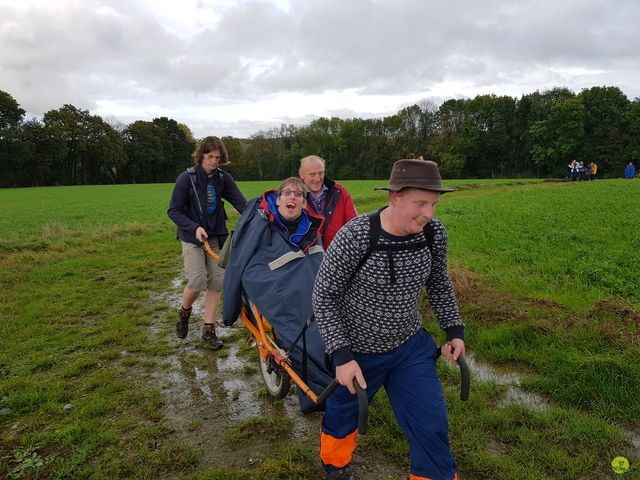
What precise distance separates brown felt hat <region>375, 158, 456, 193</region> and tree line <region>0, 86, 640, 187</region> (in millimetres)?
52557

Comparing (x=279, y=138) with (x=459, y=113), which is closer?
(x=459, y=113)

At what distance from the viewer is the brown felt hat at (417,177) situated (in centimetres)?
218

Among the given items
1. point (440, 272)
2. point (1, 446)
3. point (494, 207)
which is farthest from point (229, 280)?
point (494, 207)

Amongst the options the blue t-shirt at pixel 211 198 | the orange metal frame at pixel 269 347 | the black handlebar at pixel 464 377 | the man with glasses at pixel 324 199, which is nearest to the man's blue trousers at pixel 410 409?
the black handlebar at pixel 464 377

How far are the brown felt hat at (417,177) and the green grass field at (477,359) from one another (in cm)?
215

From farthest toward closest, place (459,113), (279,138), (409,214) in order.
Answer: (279,138), (459,113), (409,214)

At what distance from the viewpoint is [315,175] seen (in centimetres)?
467

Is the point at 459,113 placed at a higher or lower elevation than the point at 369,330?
higher

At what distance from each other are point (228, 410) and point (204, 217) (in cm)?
229

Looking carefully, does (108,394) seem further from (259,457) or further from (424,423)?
(424,423)

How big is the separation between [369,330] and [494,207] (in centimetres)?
1641

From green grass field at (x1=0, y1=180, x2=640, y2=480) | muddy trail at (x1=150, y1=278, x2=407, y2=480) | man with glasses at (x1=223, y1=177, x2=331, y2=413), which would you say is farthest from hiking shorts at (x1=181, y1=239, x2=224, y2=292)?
man with glasses at (x1=223, y1=177, x2=331, y2=413)

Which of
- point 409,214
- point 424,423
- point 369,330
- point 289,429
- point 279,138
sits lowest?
point 289,429

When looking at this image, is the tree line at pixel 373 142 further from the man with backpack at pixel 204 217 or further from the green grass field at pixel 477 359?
the man with backpack at pixel 204 217
